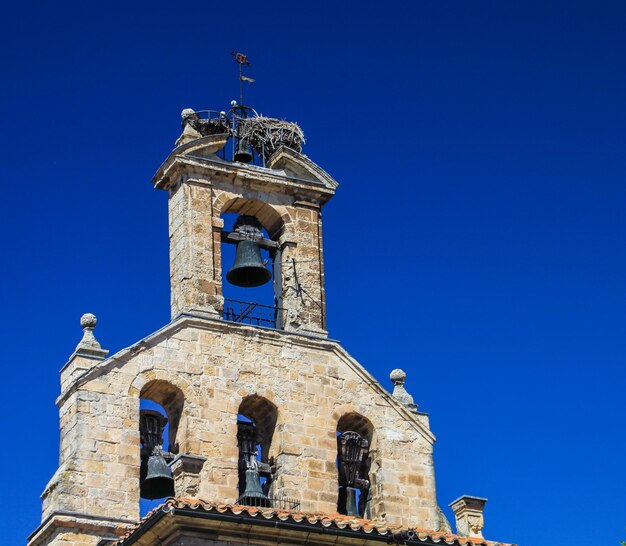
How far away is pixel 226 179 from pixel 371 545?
8432mm

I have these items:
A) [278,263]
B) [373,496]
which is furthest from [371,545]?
[278,263]

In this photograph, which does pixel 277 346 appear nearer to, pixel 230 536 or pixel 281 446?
pixel 281 446

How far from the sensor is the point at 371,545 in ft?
81.6

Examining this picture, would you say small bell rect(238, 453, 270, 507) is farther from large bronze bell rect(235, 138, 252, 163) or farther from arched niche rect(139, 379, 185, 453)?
large bronze bell rect(235, 138, 252, 163)

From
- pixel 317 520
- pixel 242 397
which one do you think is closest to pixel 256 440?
pixel 242 397

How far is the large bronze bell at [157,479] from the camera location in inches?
1069

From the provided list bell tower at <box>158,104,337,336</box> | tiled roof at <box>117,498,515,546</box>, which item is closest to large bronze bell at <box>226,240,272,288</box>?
bell tower at <box>158,104,337,336</box>

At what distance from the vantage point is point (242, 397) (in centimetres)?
2855

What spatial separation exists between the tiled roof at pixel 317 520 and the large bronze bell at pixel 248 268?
5.68 m

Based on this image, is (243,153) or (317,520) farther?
(243,153)

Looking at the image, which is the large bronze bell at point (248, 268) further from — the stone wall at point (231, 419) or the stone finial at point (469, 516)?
the stone finial at point (469, 516)

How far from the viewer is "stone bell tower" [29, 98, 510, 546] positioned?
88.2 feet

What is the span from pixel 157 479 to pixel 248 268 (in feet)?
15.0

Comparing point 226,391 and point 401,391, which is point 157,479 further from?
point 401,391
